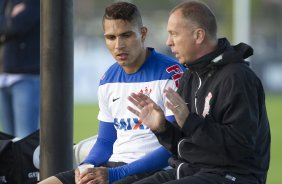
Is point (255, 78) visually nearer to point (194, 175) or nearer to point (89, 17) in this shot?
point (194, 175)

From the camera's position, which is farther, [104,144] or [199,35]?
[104,144]

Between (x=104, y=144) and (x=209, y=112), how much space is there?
3.41ft

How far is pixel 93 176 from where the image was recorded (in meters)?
4.67

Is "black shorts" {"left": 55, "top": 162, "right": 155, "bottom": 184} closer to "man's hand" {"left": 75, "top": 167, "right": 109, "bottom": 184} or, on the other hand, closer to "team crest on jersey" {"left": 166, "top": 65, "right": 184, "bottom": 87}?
"man's hand" {"left": 75, "top": 167, "right": 109, "bottom": 184}

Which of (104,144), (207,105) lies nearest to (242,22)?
(104,144)

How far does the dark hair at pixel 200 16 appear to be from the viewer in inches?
176

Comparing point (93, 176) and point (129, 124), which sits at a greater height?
point (129, 124)

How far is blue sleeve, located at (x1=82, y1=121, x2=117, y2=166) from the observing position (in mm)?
5105

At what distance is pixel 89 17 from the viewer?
78.1ft

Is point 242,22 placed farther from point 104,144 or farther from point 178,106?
point 178,106

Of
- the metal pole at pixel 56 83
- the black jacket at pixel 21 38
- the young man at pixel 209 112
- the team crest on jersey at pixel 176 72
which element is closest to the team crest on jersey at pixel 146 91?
the team crest on jersey at pixel 176 72

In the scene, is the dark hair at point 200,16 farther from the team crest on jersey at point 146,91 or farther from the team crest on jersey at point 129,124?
the team crest on jersey at point 129,124

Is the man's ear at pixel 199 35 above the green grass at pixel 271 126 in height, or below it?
above

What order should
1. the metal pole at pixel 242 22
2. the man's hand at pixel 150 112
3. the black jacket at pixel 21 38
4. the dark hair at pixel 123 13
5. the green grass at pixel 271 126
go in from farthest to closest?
the metal pole at pixel 242 22, the green grass at pixel 271 126, the black jacket at pixel 21 38, the dark hair at pixel 123 13, the man's hand at pixel 150 112
